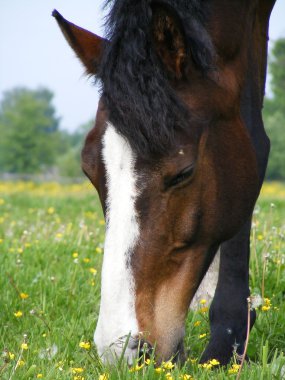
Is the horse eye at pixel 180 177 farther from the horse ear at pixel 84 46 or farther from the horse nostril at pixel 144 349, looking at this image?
the horse ear at pixel 84 46

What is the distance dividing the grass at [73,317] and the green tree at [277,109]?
1336 inches

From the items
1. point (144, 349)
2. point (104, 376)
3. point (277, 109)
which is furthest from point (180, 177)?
point (277, 109)

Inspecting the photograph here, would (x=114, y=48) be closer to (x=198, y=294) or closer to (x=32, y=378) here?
(x=32, y=378)

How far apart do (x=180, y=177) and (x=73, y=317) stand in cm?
146

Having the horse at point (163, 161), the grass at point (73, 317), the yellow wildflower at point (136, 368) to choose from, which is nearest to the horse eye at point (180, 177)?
the horse at point (163, 161)

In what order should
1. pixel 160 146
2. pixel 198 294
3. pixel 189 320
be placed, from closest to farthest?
pixel 160 146 < pixel 189 320 < pixel 198 294

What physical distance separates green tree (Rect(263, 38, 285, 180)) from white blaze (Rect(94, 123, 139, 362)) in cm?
3606

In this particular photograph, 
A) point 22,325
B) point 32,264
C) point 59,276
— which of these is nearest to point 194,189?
point 22,325

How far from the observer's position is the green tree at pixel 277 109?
40.0 m

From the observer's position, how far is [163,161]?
276 cm

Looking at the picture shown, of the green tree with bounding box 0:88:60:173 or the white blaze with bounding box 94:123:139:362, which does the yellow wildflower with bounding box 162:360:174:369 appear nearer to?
the white blaze with bounding box 94:123:139:362

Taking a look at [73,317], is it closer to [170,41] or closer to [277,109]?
[170,41]

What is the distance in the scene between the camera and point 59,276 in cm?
462

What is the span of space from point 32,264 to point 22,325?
1.25 meters
